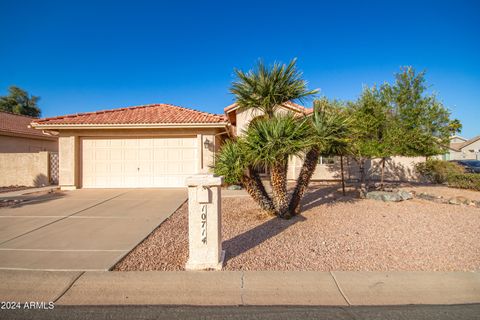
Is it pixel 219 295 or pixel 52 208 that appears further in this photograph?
pixel 52 208

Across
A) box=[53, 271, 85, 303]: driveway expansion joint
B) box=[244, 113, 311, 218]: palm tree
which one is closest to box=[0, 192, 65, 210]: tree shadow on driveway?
box=[53, 271, 85, 303]: driveway expansion joint

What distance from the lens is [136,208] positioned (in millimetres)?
7992

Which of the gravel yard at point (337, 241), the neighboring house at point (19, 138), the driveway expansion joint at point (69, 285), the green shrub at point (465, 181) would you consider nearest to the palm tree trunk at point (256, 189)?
the gravel yard at point (337, 241)

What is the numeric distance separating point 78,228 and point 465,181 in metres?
16.0

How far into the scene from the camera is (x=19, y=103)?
3450cm

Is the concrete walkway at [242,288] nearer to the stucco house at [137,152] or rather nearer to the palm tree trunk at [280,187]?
the palm tree trunk at [280,187]

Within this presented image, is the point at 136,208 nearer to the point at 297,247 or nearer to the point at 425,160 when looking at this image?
the point at 297,247

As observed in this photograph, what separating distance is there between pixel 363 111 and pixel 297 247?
281 inches

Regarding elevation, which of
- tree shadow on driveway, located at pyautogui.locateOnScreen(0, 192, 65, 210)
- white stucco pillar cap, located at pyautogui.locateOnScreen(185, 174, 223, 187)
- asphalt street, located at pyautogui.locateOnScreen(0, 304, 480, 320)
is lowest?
asphalt street, located at pyautogui.locateOnScreen(0, 304, 480, 320)

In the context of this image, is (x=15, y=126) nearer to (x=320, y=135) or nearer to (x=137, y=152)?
(x=137, y=152)

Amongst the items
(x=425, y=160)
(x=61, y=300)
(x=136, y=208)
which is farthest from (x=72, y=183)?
(x=425, y=160)

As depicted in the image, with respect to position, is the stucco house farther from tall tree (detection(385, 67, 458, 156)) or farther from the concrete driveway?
tall tree (detection(385, 67, 458, 156))

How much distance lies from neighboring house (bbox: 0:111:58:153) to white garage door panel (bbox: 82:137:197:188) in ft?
24.9

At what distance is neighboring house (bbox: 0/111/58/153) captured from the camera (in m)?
16.5
